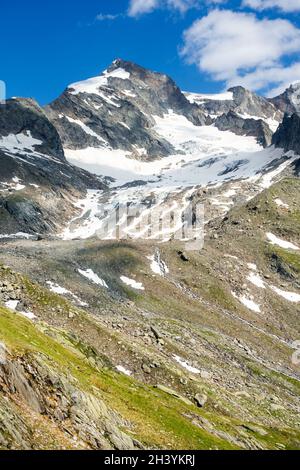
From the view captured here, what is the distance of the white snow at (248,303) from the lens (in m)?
114

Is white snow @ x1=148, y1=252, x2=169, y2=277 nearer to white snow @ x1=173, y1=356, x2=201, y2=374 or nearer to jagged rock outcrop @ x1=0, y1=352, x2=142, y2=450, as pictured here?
white snow @ x1=173, y1=356, x2=201, y2=374

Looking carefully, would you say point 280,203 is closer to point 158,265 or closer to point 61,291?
point 158,265

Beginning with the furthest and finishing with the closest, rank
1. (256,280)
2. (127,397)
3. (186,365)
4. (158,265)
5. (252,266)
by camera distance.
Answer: (252,266)
(256,280)
(158,265)
(186,365)
(127,397)

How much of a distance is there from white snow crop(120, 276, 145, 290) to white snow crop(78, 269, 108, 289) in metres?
6.66

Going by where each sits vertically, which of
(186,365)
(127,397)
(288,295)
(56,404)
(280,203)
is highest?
(280,203)

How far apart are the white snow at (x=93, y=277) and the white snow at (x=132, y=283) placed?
6655mm

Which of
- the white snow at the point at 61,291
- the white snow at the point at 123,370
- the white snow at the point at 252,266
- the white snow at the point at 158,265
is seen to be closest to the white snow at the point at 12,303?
the white snow at the point at 123,370

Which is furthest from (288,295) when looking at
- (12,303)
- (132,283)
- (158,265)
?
(12,303)

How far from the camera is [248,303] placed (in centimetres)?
11531

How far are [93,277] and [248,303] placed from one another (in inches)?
1398

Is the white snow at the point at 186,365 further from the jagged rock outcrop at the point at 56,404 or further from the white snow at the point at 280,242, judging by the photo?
the white snow at the point at 280,242

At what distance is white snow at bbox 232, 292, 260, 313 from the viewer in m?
114
